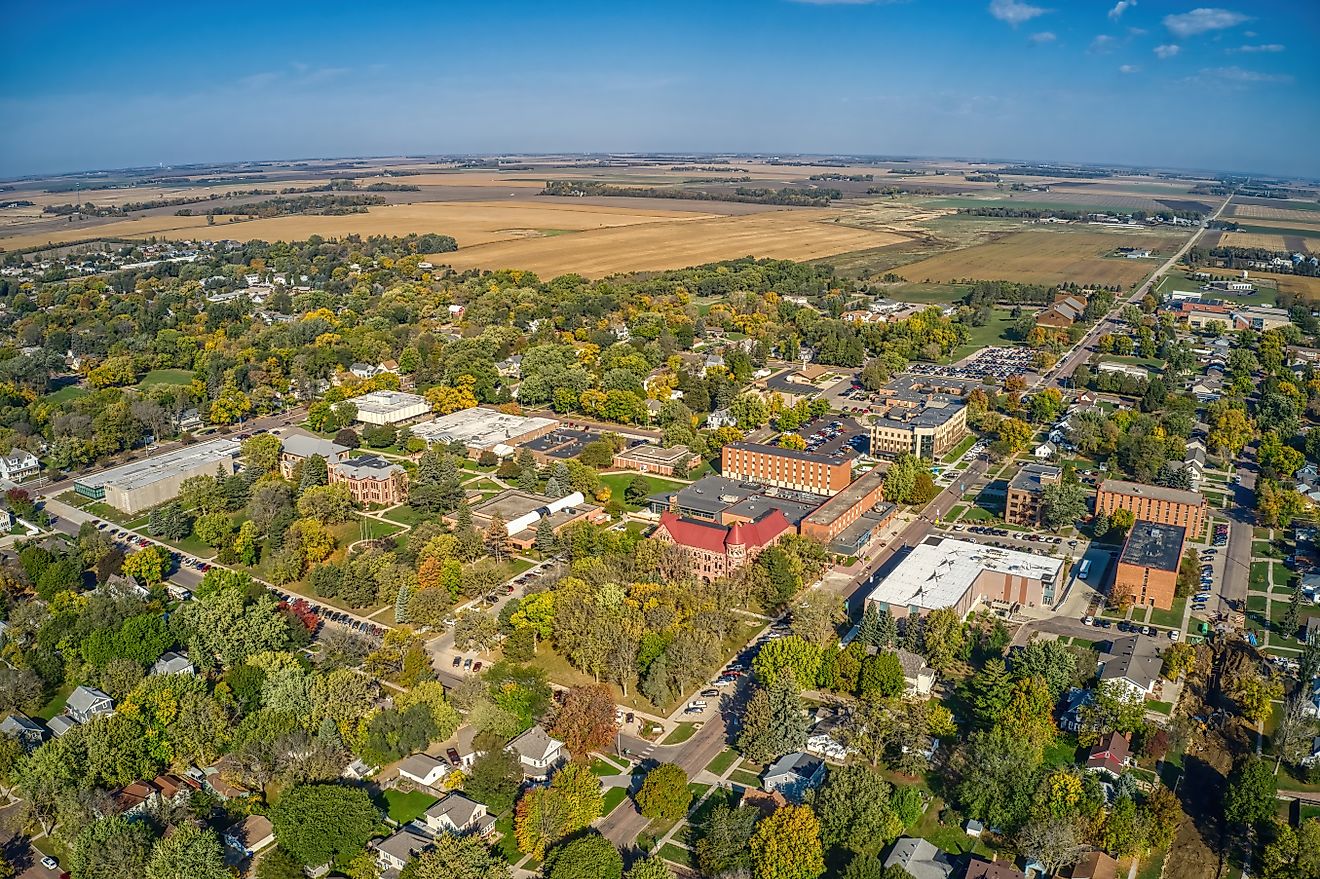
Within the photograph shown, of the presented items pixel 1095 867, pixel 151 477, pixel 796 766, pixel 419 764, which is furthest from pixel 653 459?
pixel 1095 867

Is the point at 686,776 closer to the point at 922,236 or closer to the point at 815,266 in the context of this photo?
the point at 815,266

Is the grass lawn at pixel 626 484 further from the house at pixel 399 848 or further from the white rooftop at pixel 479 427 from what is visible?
the house at pixel 399 848

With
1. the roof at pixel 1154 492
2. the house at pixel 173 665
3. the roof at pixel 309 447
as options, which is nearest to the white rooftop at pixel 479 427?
the roof at pixel 309 447

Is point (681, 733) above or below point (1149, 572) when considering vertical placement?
below

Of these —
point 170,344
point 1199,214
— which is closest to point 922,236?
point 1199,214

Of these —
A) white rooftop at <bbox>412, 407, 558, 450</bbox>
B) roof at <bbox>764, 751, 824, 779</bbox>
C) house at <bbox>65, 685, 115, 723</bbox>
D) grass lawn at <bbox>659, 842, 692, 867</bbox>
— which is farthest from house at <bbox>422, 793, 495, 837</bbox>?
white rooftop at <bbox>412, 407, 558, 450</bbox>

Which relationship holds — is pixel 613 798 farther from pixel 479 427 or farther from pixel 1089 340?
pixel 1089 340
